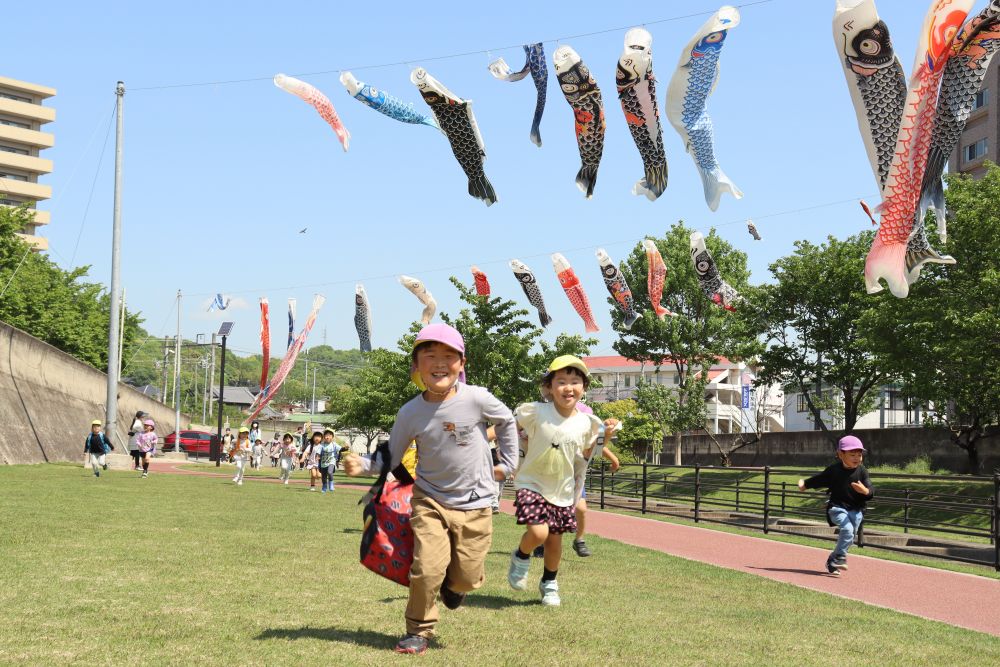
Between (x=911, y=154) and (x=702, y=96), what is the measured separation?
8.07 feet

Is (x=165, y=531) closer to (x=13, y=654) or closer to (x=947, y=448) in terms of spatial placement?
(x=13, y=654)

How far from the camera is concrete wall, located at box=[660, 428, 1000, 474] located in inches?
1375

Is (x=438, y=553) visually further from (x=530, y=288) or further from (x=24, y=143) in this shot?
(x=24, y=143)

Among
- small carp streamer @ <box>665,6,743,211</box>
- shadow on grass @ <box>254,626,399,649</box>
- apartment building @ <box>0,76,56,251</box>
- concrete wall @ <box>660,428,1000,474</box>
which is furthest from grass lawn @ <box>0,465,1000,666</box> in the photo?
apartment building @ <box>0,76,56,251</box>

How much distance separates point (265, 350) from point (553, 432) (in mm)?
35573

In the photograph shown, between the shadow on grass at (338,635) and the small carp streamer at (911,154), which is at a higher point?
the small carp streamer at (911,154)

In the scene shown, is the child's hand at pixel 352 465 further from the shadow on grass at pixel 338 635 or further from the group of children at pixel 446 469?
the shadow on grass at pixel 338 635

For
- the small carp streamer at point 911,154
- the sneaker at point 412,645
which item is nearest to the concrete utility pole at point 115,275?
the small carp streamer at point 911,154

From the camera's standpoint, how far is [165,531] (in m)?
10.3

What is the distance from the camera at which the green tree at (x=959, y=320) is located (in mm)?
26453

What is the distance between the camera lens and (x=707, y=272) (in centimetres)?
2920

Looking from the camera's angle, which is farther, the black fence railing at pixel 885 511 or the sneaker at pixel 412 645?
the black fence railing at pixel 885 511

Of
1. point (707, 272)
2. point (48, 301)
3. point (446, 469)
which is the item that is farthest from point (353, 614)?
point (48, 301)

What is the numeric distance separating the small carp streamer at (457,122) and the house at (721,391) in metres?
62.2
